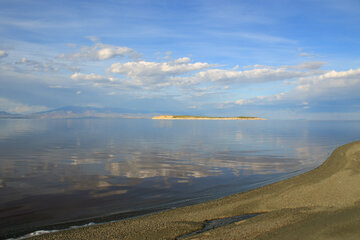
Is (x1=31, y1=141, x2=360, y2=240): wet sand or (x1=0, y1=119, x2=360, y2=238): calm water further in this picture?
(x1=0, y1=119, x2=360, y2=238): calm water

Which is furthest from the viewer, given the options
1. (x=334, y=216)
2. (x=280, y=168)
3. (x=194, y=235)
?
(x=280, y=168)

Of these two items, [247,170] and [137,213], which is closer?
[137,213]

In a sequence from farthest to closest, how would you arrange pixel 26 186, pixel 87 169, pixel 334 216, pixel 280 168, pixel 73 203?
pixel 280 168, pixel 87 169, pixel 26 186, pixel 73 203, pixel 334 216

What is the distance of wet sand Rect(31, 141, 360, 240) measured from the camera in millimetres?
8797

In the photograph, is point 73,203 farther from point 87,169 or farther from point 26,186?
point 87,169

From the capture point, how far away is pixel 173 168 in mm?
22922

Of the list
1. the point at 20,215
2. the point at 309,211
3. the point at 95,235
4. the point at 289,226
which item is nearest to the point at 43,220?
the point at 20,215

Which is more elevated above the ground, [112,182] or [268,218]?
[268,218]

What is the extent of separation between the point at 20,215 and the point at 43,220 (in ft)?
4.36

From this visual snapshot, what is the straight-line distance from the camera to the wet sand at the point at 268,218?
8.80m

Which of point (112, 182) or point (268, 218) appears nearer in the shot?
point (268, 218)

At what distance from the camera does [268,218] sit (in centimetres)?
1028

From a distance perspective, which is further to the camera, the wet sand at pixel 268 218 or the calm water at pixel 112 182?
the calm water at pixel 112 182

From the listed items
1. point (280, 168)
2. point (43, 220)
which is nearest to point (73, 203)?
point (43, 220)
